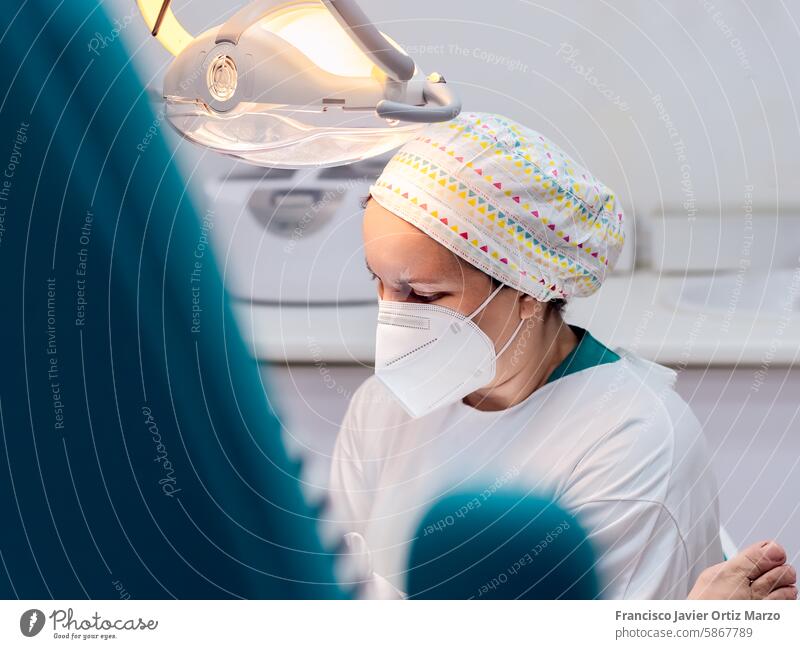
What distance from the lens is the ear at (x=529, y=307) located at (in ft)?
3.51

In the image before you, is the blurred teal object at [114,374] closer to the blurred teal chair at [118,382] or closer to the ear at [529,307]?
the blurred teal chair at [118,382]

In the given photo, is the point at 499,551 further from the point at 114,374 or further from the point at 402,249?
the point at 114,374

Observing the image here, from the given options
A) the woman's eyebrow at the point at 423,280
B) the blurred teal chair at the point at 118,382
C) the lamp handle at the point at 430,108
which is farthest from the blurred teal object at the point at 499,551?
the lamp handle at the point at 430,108

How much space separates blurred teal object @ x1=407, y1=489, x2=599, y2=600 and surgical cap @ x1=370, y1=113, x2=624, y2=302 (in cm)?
23

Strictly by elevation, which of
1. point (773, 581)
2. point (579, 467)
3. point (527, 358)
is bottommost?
point (773, 581)

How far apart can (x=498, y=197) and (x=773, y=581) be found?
0.43 meters

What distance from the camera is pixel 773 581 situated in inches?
40.6

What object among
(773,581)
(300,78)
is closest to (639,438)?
(773,581)

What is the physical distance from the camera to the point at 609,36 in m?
1.09

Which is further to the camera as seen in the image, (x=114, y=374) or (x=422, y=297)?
(x=114, y=374)

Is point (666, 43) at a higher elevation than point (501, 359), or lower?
higher
